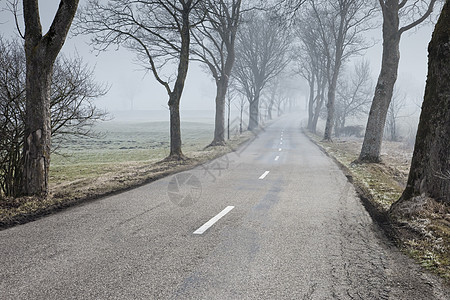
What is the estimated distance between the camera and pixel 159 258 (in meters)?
4.19

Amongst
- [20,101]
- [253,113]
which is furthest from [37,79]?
[253,113]

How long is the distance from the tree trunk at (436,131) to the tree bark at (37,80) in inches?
301

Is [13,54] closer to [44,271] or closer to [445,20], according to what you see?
[44,271]

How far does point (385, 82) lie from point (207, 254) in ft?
42.7

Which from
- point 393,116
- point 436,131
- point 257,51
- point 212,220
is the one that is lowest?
point 212,220

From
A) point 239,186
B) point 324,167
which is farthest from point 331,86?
point 239,186

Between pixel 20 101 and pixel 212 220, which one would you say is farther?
pixel 20 101

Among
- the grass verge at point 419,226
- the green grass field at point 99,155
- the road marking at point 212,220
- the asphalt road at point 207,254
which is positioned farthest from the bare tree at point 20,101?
the grass verge at point 419,226

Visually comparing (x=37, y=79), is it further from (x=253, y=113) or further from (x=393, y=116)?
→ (x=253, y=113)

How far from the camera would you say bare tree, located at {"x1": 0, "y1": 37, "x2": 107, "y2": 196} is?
8305 millimetres

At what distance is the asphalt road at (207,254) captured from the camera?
3.43 metres

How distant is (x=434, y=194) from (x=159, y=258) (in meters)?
5.29

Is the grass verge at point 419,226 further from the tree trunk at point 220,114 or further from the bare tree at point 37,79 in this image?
the tree trunk at point 220,114

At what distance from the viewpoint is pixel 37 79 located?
737cm
